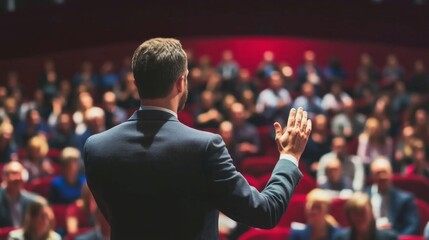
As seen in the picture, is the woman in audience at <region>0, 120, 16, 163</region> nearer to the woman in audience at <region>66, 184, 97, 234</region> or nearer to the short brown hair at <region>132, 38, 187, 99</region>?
the woman in audience at <region>66, 184, 97, 234</region>

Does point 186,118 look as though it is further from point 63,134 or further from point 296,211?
point 296,211

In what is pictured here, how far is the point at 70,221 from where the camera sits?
15.0 ft

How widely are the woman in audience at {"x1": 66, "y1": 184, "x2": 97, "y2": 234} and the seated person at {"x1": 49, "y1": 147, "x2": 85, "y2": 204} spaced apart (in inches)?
24.1

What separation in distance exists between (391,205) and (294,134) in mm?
3587

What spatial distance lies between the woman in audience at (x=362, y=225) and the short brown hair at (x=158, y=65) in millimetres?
2546

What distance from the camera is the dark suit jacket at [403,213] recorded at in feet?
15.6

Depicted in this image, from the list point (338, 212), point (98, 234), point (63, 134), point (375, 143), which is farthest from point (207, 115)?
point (98, 234)

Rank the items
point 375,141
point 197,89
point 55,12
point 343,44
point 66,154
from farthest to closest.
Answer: point 343,44 < point 55,12 < point 197,89 < point 375,141 < point 66,154

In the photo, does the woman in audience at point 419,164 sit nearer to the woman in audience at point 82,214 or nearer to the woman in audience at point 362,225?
the woman in audience at point 362,225

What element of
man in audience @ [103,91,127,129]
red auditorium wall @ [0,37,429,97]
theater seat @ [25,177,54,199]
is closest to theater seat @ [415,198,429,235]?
theater seat @ [25,177,54,199]

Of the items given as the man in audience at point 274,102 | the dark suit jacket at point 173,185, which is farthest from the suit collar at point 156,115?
the man in audience at point 274,102

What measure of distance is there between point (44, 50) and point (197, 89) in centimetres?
318

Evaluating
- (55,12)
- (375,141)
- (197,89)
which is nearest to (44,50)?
(55,12)

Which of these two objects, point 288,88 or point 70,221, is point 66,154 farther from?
point 288,88
